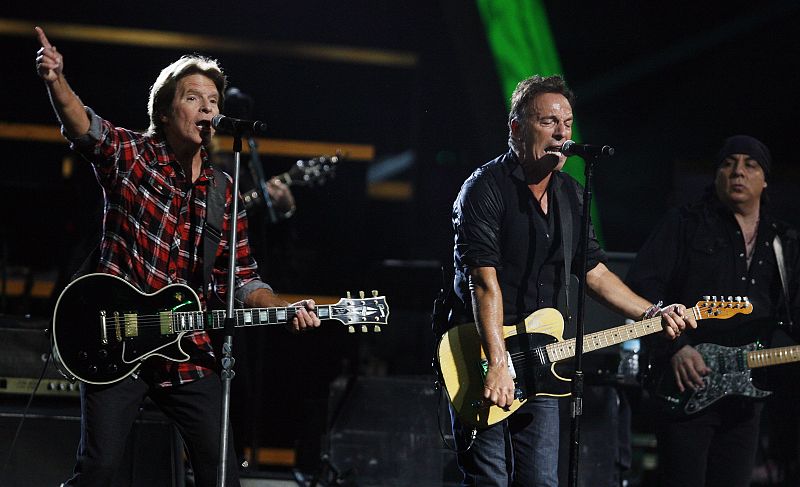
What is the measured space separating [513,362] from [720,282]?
154cm

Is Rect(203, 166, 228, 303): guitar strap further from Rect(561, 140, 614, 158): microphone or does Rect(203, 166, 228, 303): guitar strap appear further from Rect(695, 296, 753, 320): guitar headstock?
Rect(695, 296, 753, 320): guitar headstock

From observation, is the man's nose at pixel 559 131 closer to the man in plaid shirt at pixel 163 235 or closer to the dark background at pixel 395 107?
the man in plaid shirt at pixel 163 235

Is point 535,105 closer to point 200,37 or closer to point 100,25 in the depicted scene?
point 200,37

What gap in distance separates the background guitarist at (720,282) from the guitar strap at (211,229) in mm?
2262

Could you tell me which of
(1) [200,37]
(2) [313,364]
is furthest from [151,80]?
A: (2) [313,364]

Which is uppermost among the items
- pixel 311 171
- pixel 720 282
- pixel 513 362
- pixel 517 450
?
pixel 311 171

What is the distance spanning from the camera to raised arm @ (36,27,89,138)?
352cm

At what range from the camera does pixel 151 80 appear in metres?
8.24

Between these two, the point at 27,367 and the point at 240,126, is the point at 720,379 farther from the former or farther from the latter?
the point at 27,367

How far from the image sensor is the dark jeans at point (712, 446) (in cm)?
473

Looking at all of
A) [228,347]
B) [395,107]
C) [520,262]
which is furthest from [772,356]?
[395,107]

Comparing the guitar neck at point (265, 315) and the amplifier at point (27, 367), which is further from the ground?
the guitar neck at point (265, 315)

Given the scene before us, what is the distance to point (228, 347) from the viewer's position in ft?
12.0

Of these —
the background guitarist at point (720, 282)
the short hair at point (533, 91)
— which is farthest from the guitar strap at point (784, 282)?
the short hair at point (533, 91)
